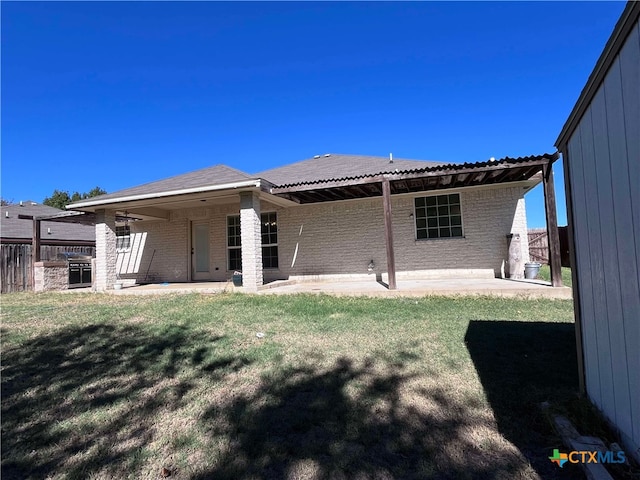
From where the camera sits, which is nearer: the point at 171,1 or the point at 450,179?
the point at 171,1

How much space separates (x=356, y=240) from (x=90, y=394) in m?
9.20

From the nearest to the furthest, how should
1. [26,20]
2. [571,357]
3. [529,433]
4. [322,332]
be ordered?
[529,433] < [571,357] < [322,332] < [26,20]

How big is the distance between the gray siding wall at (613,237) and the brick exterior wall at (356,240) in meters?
8.34

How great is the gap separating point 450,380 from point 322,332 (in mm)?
2135

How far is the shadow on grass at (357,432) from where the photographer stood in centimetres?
194

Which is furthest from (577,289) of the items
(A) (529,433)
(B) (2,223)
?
(B) (2,223)

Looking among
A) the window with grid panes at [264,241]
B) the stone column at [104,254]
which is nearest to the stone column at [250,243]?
the window with grid panes at [264,241]

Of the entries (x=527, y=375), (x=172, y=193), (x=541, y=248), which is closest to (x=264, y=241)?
(x=172, y=193)

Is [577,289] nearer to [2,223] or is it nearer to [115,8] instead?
[115,8]

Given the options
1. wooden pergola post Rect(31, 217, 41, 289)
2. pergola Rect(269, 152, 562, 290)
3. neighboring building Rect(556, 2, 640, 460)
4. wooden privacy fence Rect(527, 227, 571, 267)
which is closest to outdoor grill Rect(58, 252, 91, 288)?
wooden pergola post Rect(31, 217, 41, 289)

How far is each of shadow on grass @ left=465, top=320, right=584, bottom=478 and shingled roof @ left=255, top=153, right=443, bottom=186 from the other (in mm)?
6235

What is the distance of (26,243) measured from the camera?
15.3 meters

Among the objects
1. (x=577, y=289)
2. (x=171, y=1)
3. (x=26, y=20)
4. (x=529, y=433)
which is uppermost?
(x=171, y=1)

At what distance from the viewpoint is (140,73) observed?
1170 centimetres
